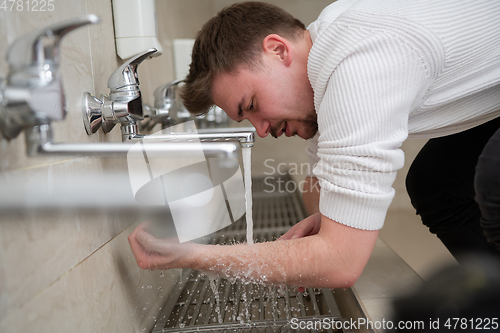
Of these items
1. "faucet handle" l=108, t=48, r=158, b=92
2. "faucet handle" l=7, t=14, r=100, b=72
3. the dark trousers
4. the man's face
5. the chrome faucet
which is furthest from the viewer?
the dark trousers

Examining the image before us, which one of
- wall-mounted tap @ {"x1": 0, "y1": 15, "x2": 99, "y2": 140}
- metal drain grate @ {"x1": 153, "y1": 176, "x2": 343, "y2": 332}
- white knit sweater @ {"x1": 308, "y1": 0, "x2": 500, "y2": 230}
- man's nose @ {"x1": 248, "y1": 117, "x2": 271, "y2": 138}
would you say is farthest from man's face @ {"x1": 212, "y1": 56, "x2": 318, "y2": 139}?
wall-mounted tap @ {"x1": 0, "y1": 15, "x2": 99, "y2": 140}

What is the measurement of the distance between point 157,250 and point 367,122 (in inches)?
14.9

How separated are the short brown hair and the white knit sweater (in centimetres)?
17

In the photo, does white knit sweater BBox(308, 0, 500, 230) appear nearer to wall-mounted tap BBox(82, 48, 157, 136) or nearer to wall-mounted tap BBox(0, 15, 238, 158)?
wall-mounted tap BBox(0, 15, 238, 158)

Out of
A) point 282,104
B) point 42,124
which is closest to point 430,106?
A: point 282,104

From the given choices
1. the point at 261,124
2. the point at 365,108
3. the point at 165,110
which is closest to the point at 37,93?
the point at 365,108

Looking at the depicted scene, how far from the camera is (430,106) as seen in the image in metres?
0.69

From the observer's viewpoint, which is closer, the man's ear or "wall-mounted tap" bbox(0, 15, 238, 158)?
"wall-mounted tap" bbox(0, 15, 238, 158)

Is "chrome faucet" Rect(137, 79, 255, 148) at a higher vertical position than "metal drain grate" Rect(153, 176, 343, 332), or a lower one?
higher

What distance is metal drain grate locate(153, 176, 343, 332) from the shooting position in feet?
2.25

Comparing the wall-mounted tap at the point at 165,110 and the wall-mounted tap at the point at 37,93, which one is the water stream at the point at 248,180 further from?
the wall-mounted tap at the point at 165,110

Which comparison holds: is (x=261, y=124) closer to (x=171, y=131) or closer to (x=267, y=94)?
(x=267, y=94)

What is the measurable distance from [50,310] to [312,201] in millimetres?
716

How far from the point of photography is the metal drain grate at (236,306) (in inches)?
27.0
